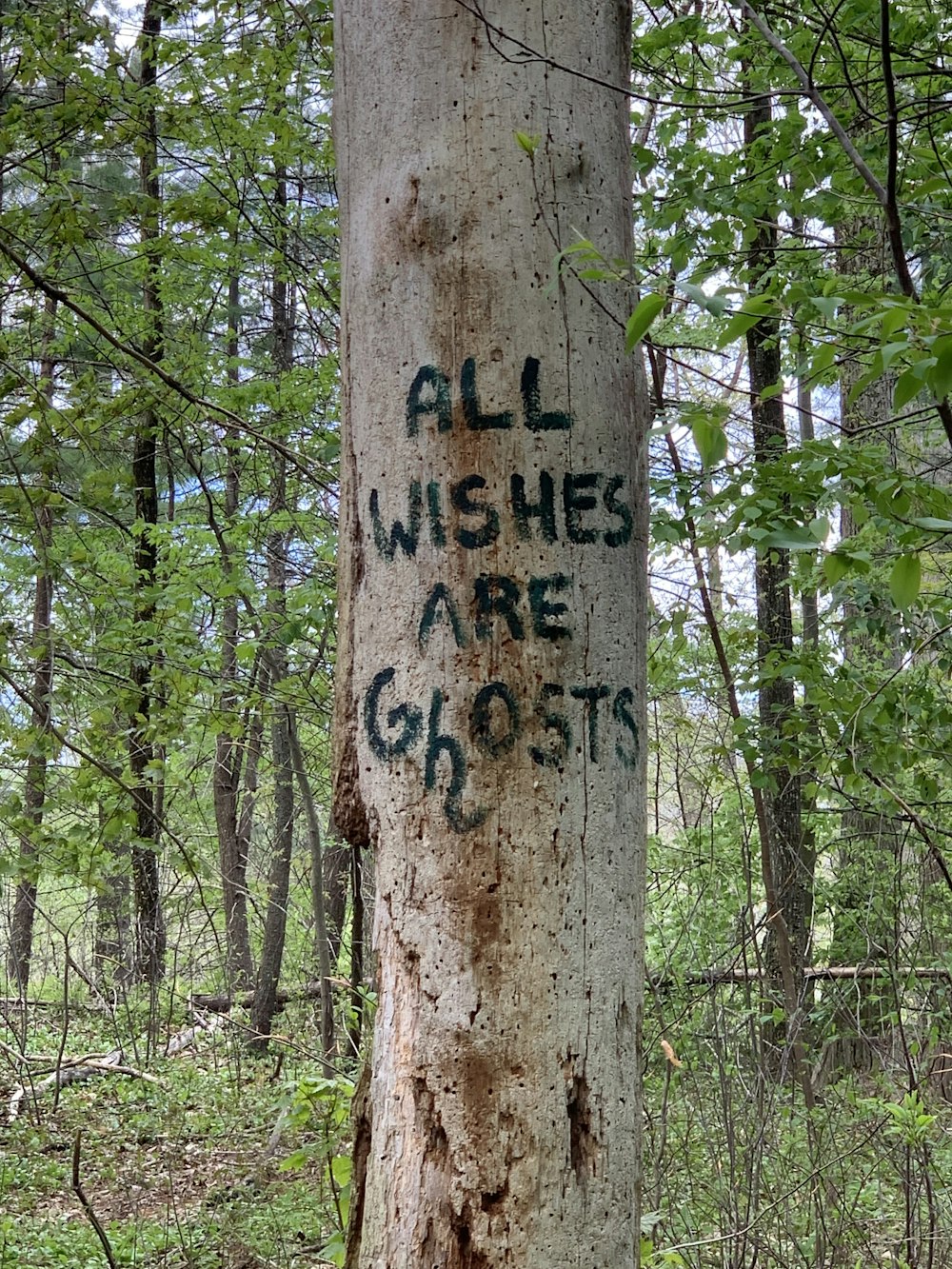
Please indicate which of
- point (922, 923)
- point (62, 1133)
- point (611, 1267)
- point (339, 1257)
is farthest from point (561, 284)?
point (62, 1133)

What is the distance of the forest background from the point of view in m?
2.97

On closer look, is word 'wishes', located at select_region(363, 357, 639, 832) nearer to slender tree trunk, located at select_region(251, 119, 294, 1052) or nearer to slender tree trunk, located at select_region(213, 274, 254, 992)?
slender tree trunk, located at select_region(251, 119, 294, 1052)

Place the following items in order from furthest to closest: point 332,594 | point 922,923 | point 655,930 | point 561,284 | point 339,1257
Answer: point 655,930
point 332,594
point 922,923
point 339,1257
point 561,284

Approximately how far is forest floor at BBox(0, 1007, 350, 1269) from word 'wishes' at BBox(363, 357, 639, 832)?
1.81 metres

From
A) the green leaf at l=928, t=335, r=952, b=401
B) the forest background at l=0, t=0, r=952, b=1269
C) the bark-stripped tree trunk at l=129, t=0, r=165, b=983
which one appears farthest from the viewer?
the bark-stripped tree trunk at l=129, t=0, r=165, b=983

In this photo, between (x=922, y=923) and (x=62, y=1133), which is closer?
(x=922, y=923)

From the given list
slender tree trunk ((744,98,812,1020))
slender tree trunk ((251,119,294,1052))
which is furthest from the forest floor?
slender tree trunk ((744,98,812,1020))

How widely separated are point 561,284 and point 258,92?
5147mm

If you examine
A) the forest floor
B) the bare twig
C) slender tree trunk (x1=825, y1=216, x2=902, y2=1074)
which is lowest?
the forest floor

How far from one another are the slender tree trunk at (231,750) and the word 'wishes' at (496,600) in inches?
138

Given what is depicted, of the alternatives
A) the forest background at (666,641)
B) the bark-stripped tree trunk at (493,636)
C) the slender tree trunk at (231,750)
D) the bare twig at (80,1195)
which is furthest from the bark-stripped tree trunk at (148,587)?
the bark-stripped tree trunk at (493,636)

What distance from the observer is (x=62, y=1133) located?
6.55m

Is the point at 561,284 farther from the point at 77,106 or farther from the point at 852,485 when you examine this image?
the point at 77,106

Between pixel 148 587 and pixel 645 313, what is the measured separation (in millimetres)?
4657
